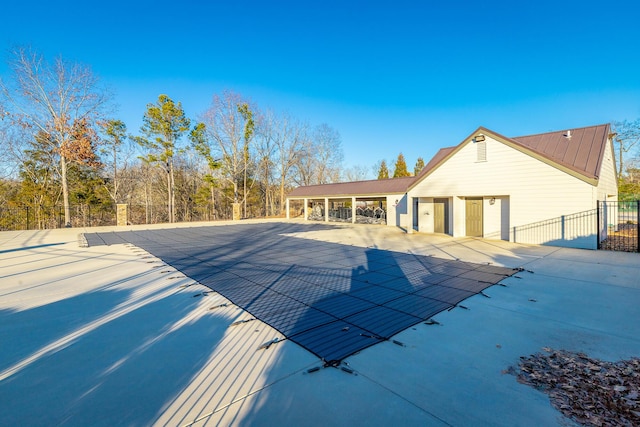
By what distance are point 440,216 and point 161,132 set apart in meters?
22.6

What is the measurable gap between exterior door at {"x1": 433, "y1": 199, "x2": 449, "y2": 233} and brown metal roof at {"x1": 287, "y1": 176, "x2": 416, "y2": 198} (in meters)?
3.00

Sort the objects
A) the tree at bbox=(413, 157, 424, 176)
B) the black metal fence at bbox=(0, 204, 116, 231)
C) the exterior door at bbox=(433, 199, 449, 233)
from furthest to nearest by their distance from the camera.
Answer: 1. the tree at bbox=(413, 157, 424, 176)
2. the black metal fence at bbox=(0, 204, 116, 231)
3. the exterior door at bbox=(433, 199, 449, 233)

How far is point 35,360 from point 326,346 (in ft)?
10.3

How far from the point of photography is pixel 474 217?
12453 millimetres

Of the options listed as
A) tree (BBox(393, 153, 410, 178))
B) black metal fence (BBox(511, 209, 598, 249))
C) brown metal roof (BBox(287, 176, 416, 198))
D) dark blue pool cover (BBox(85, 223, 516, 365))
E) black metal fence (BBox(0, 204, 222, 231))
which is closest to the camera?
dark blue pool cover (BBox(85, 223, 516, 365))

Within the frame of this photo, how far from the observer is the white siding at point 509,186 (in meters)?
9.55

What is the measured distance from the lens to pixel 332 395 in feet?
8.05

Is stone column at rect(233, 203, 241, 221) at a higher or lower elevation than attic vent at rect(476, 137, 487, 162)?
lower

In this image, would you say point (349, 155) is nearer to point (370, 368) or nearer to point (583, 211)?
point (583, 211)

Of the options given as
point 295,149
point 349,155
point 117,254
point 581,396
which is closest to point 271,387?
point 581,396

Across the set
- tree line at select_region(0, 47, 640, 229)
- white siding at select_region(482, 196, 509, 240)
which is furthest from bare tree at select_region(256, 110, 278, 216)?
white siding at select_region(482, 196, 509, 240)

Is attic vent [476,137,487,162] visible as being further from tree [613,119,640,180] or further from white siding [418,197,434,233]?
tree [613,119,640,180]

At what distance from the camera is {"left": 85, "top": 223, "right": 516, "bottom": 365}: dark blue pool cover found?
3.74 meters

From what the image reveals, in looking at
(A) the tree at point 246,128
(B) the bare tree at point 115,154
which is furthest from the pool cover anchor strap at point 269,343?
(B) the bare tree at point 115,154
